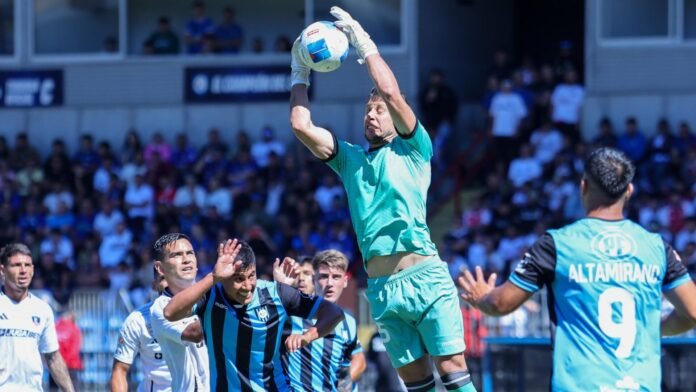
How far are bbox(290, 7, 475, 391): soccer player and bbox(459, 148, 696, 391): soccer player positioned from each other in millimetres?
1553

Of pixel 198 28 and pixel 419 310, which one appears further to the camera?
pixel 198 28

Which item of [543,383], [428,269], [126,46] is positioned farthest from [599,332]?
[126,46]

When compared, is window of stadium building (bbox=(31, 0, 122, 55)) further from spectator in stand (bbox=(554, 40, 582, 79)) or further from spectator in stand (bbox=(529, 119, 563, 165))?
spectator in stand (bbox=(529, 119, 563, 165))

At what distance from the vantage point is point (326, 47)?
8.44 m

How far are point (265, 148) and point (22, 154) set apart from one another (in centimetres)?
476

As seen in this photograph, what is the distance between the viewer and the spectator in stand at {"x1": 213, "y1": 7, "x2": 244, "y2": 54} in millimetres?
26625

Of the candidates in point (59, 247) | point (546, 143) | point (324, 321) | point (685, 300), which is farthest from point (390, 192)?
point (59, 247)

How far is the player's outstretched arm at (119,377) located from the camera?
9.94m

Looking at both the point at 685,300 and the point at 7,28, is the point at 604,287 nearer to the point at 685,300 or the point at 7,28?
the point at 685,300

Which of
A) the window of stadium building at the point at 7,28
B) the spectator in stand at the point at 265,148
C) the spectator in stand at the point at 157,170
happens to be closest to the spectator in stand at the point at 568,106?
the spectator in stand at the point at 265,148

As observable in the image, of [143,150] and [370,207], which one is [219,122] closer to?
[143,150]

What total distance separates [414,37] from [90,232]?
6575mm

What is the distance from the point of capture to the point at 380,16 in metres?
25.8

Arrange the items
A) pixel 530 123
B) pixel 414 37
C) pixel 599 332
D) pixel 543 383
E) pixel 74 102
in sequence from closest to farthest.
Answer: pixel 599 332 → pixel 543 383 → pixel 530 123 → pixel 414 37 → pixel 74 102
